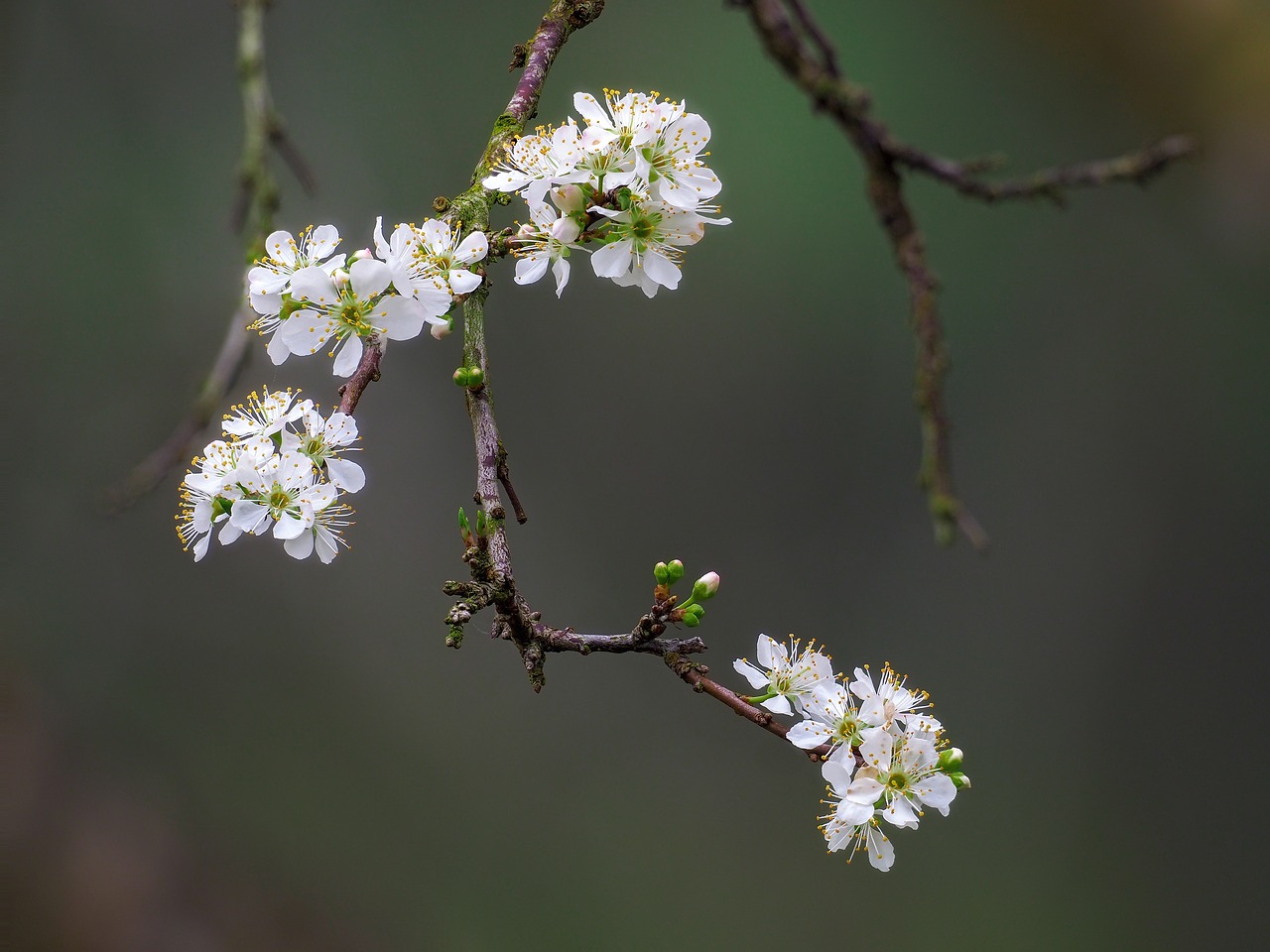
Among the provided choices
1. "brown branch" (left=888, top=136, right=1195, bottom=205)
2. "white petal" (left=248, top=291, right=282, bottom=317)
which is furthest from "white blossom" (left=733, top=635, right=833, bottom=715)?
"brown branch" (left=888, top=136, right=1195, bottom=205)

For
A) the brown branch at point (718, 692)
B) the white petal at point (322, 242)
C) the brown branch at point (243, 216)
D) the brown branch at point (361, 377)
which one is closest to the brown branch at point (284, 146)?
the brown branch at point (243, 216)

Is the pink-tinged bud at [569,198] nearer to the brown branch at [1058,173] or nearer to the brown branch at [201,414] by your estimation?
the brown branch at [201,414]

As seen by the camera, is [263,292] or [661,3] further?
[661,3]

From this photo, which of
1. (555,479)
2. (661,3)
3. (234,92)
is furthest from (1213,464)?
(234,92)

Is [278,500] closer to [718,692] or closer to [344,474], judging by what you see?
[344,474]

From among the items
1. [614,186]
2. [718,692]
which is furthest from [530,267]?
[718,692]

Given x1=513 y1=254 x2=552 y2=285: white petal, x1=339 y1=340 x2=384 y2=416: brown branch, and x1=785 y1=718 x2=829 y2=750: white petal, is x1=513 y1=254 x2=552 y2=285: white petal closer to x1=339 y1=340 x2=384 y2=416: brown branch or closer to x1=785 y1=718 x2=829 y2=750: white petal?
x1=339 y1=340 x2=384 y2=416: brown branch

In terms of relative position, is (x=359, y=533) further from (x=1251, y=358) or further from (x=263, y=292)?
(x=1251, y=358)
